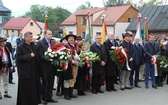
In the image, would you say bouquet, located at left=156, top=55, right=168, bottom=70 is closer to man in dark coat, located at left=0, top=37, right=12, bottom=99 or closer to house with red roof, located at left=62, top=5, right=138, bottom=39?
man in dark coat, located at left=0, top=37, right=12, bottom=99

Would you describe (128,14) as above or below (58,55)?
above

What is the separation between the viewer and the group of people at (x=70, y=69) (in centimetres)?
763

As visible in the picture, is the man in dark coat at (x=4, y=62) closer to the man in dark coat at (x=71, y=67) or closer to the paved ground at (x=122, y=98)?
the paved ground at (x=122, y=98)

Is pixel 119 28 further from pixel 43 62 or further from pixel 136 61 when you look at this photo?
pixel 43 62

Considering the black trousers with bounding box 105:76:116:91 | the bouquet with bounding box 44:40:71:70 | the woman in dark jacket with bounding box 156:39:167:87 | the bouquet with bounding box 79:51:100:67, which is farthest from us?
the woman in dark jacket with bounding box 156:39:167:87

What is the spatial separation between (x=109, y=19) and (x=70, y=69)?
38.5 m

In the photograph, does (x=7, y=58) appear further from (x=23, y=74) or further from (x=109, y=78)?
(x=109, y=78)

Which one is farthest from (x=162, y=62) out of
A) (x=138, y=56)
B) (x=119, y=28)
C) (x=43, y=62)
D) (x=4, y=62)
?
(x=119, y=28)

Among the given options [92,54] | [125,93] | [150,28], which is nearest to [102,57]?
[92,54]

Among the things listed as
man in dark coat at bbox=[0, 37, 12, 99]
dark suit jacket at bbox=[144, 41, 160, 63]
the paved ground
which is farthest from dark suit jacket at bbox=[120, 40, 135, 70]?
man in dark coat at bbox=[0, 37, 12, 99]

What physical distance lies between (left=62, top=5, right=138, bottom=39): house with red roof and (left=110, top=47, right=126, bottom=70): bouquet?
3242 cm

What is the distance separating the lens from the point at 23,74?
298 inches

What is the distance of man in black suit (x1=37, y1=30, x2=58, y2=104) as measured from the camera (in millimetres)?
8469

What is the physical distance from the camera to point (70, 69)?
30.0 ft
